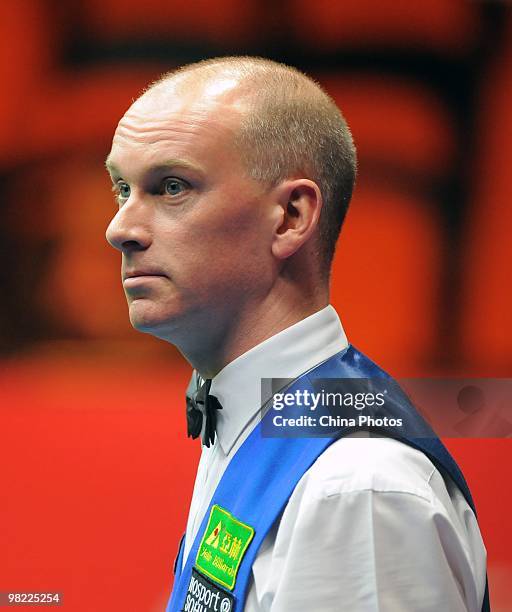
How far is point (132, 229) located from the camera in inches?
53.0

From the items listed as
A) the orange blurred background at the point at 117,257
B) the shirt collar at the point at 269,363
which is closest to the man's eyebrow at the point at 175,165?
the shirt collar at the point at 269,363

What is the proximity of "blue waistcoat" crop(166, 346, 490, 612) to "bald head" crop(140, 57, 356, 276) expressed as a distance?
0.59ft

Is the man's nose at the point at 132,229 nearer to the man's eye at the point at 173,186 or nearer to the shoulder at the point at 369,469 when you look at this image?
the man's eye at the point at 173,186

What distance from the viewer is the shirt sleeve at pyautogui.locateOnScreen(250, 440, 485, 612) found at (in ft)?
3.67

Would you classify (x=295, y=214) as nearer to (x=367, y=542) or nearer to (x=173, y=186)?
(x=173, y=186)

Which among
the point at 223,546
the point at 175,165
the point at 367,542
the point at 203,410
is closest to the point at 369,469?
the point at 367,542

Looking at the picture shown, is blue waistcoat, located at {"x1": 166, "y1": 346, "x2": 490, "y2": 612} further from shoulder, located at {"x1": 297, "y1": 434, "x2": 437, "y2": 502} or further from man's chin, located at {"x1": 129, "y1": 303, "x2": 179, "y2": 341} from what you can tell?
man's chin, located at {"x1": 129, "y1": 303, "x2": 179, "y2": 341}

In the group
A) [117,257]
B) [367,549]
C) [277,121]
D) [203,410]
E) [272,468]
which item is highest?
[117,257]

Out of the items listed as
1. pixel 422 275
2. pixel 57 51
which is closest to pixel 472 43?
pixel 422 275

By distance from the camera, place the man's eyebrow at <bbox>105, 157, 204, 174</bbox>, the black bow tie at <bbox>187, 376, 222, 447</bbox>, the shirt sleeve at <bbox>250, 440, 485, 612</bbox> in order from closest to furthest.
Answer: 1. the shirt sleeve at <bbox>250, 440, 485, 612</bbox>
2. the man's eyebrow at <bbox>105, 157, 204, 174</bbox>
3. the black bow tie at <bbox>187, 376, 222, 447</bbox>

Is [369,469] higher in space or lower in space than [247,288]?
lower

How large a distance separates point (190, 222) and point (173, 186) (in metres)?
0.06

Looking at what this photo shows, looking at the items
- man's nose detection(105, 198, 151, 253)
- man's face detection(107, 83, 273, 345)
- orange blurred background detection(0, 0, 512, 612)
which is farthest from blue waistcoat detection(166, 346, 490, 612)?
orange blurred background detection(0, 0, 512, 612)

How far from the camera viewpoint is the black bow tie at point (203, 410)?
146 cm
